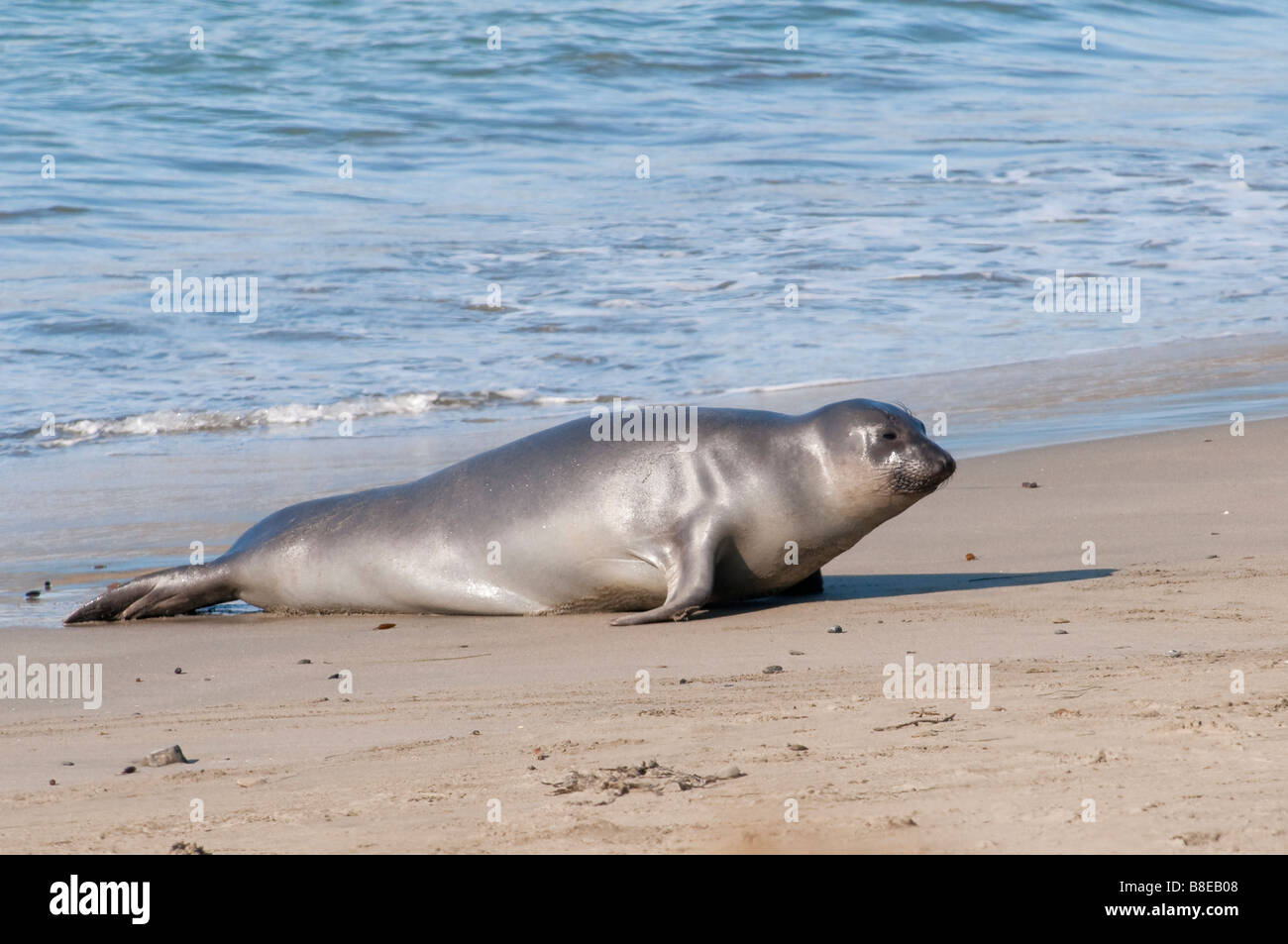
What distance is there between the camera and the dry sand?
3.27 m

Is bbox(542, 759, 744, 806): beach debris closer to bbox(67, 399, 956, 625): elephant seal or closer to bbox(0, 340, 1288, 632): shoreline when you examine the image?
bbox(67, 399, 956, 625): elephant seal

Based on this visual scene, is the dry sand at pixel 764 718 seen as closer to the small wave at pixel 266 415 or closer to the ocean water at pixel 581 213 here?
the ocean water at pixel 581 213

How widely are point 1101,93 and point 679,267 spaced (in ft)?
46.6

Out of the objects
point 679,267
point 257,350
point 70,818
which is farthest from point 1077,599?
point 679,267

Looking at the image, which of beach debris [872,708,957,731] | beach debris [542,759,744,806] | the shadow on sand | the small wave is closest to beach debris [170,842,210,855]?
beach debris [542,759,744,806]

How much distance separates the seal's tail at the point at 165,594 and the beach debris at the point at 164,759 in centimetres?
266

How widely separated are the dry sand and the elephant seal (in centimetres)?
16

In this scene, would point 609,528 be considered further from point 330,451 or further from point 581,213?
point 581,213

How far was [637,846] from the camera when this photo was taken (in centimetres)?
314

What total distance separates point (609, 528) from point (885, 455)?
3.68 feet

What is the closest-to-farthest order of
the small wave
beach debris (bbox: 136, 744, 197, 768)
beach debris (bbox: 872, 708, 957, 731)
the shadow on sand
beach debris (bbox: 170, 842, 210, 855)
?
beach debris (bbox: 170, 842, 210, 855) < beach debris (bbox: 872, 708, 957, 731) < beach debris (bbox: 136, 744, 197, 768) < the shadow on sand < the small wave

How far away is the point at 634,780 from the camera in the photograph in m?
3.69

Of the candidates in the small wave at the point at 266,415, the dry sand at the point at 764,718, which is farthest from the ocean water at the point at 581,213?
the dry sand at the point at 764,718

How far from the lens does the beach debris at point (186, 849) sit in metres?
3.27
